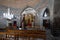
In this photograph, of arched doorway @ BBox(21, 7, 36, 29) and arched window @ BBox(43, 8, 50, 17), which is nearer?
arched window @ BBox(43, 8, 50, 17)

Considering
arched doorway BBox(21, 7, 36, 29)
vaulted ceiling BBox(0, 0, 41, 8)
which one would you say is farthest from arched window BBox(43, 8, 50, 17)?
vaulted ceiling BBox(0, 0, 41, 8)

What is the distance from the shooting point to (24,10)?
21719 millimetres

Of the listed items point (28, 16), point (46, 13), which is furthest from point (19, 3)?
point (28, 16)

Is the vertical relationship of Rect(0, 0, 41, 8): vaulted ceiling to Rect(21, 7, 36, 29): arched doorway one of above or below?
above

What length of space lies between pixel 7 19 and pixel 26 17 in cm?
459

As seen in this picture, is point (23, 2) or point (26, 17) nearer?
point (23, 2)

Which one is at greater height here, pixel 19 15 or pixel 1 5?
pixel 1 5

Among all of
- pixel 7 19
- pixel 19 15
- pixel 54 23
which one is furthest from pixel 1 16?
pixel 54 23

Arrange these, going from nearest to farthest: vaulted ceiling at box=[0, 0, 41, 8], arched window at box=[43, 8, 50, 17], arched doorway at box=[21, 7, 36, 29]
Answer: vaulted ceiling at box=[0, 0, 41, 8], arched window at box=[43, 8, 50, 17], arched doorway at box=[21, 7, 36, 29]

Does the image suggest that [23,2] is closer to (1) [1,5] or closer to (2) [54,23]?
(1) [1,5]

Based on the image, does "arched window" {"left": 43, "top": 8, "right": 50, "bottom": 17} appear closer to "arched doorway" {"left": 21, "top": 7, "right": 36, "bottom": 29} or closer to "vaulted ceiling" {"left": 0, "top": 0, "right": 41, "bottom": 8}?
"arched doorway" {"left": 21, "top": 7, "right": 36, "bottom": 29}

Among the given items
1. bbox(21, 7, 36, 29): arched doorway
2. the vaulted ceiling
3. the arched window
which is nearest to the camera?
the vaulted ceiling

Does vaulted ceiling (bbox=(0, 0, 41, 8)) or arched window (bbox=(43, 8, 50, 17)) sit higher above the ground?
vaulted ceiling (bbox=(0, 0, 41, 8))

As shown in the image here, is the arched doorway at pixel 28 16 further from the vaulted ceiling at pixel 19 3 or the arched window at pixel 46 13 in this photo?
the arched window at pixel 46 13
